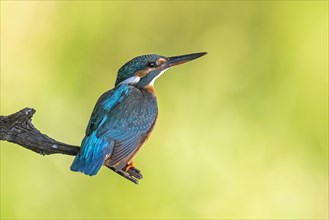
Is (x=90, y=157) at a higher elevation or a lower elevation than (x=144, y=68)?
lower

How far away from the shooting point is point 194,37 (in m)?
4.77

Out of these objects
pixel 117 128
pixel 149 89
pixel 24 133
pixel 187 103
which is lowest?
pixel 24 133

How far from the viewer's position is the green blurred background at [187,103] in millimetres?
4320

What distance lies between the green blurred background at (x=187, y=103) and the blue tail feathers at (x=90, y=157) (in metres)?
1.62

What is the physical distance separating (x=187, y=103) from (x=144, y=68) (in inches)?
69.9

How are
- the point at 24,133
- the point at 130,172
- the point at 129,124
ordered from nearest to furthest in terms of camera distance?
the point at 24,133 < the point at 130,172 < the point at 129,124

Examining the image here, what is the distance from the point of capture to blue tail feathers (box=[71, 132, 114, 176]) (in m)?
2.51

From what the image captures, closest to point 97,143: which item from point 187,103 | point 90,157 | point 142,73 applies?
point 90,157

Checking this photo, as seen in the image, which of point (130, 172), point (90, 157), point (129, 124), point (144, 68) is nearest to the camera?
point (90, 157)

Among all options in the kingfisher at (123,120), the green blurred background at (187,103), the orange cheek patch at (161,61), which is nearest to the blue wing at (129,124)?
the kingfisher at (123,120)

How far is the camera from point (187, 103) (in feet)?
15.5

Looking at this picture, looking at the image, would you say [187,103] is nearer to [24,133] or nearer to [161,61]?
[161,61]

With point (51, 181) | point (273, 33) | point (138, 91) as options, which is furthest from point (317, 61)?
point (138, 91)

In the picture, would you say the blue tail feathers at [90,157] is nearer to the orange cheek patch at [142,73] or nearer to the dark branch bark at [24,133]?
the dark branch bark at [24,133]
